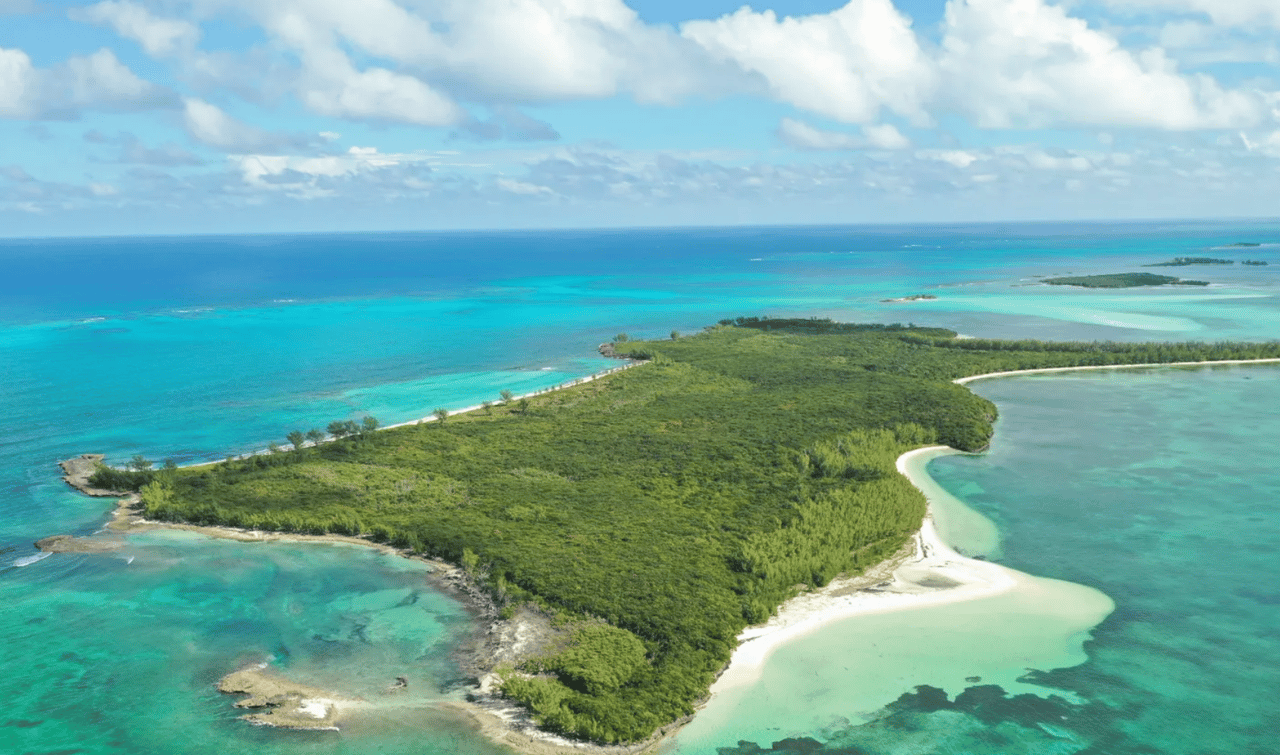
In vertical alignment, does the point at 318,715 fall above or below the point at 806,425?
below

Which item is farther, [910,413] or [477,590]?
[910,413]

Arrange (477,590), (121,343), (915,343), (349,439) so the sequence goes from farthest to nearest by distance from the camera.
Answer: (121,343)
(915,343)
(349,439)
(477,590)

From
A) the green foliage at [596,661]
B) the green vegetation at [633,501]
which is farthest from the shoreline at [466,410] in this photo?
the green foliage at [596,661]

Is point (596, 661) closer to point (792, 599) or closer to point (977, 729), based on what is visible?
point (792, 599)

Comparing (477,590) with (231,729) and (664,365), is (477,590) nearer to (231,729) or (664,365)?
(231,729)

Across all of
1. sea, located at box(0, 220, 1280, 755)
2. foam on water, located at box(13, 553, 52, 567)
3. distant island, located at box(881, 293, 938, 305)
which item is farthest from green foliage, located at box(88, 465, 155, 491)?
distant island, located at box(881, 293, 938, 305)

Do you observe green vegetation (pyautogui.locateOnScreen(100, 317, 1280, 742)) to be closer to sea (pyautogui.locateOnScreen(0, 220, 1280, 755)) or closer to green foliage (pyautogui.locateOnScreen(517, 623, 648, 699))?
green foliage (pyautogui.locateOnScreen(517, 623, 648, 699))

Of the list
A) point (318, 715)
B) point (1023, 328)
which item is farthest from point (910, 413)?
point (1023, 328)

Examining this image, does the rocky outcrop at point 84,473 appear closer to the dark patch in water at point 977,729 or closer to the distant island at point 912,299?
the dark patch in water at point 977,729
